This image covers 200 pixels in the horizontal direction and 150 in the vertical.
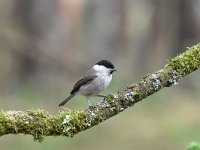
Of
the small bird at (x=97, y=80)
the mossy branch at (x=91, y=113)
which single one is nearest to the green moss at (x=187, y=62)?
the mossy branch at (x=91, y=113)

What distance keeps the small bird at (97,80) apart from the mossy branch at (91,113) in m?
2.66

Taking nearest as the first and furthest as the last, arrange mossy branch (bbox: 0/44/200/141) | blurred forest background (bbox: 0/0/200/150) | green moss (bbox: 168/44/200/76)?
mossy branch (bbox: 0/44/200/141) < green moss (bbox: 168/44/200/76) < blurred forest background (bbox: 0/0/200/150)

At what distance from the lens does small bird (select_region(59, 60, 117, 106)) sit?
7.43m

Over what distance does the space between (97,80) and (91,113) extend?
3.06 meters

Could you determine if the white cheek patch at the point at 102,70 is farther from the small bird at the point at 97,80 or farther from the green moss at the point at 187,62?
the green moss at the point at 187,62

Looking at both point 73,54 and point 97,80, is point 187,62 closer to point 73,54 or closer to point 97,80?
point 97,80

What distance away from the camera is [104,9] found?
35062mm

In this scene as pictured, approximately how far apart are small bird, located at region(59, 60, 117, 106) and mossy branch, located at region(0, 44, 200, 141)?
266 cm

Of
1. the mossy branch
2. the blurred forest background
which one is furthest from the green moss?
the blurred forest background

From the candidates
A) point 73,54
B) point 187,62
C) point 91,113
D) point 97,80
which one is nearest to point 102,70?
point 97,80

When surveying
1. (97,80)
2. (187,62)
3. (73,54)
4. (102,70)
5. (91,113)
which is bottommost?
(91,113)

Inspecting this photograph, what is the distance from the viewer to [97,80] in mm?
7461

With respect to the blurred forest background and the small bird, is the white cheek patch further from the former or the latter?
the blurred forest background

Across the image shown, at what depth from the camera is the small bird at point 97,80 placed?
24.4 feet
